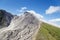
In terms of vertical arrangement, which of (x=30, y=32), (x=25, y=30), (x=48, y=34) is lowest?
(x=48, y=34)

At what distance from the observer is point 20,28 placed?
159m

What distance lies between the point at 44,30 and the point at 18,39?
23407 millimetres

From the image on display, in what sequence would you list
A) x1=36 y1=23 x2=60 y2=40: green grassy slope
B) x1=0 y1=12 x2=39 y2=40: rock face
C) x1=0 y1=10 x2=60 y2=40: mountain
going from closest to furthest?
1. x1=36 y1=23 x2=60 y2=40: green grassy slope
2. x1=0 y1=10 x2=60 y2=40: mountain
3. x1=0 y1=12 x2=39 y2=40: rock face

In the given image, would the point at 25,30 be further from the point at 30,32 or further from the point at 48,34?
the point at 48,34

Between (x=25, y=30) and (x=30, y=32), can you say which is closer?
(x=30, y=32)

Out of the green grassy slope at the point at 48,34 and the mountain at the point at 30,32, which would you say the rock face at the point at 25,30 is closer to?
the mountain at the point at 30,32

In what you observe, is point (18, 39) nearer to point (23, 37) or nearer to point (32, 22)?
point (23, 37)

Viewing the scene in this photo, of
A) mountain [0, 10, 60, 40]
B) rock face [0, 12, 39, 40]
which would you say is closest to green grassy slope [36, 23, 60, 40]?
mountain [0, 10, 60, 40]

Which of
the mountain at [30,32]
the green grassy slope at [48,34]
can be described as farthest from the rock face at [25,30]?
the green grassy slope at [48,34]

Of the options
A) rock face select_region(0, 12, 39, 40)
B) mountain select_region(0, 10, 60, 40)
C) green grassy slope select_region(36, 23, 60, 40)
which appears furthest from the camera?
rock face select_region(0, 12, 39, 40)

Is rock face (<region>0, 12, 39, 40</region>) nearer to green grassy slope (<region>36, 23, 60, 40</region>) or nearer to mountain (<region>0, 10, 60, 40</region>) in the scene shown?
mountain (<region>0, 10, 60, 40</region>)

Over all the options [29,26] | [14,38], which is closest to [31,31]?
[29,26]

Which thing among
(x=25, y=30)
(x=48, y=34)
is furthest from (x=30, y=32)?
(x=48, y=34)

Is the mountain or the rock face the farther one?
the rock face
